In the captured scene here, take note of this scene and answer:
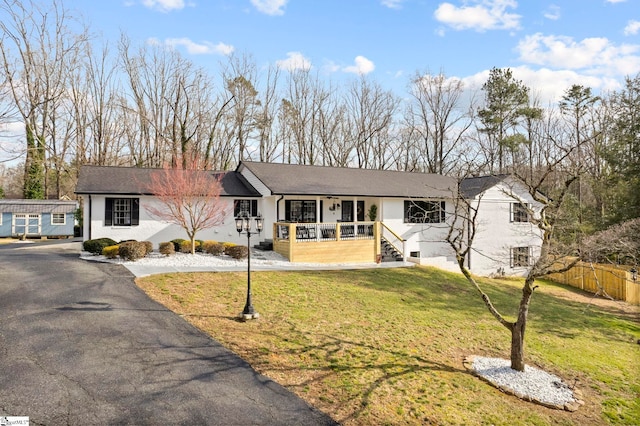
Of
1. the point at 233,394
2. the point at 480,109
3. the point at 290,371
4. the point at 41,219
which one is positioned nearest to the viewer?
the point at 233,394

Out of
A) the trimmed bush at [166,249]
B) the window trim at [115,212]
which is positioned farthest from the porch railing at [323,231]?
the window trim at [115,212]

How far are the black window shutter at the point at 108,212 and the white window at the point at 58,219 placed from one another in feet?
48.6

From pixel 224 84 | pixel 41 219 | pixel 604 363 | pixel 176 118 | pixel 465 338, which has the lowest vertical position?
pixel 604 363

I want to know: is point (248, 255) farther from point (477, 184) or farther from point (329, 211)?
point (477, 184)

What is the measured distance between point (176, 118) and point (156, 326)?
102 ft

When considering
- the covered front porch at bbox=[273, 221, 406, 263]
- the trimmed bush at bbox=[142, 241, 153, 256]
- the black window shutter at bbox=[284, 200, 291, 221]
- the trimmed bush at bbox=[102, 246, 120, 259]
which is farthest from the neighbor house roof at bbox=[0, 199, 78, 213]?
the covered front porch at bbox=[273, 221, 406, 263]

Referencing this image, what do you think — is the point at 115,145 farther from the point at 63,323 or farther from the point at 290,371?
the point at 290,371

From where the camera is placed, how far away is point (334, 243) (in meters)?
17.7

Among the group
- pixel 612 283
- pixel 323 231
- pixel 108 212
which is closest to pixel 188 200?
pixel 108 212

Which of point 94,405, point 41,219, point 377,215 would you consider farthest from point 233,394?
point 41,219

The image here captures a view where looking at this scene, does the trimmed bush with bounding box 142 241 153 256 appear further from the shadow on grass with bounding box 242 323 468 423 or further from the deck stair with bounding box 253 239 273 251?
the shadow on grass with bounding box 242 323 468 423

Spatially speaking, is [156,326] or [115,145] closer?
[156,326]

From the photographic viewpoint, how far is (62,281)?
428 inches

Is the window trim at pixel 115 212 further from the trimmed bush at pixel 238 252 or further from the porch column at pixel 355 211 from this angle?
the porch column at pixel 355 211
